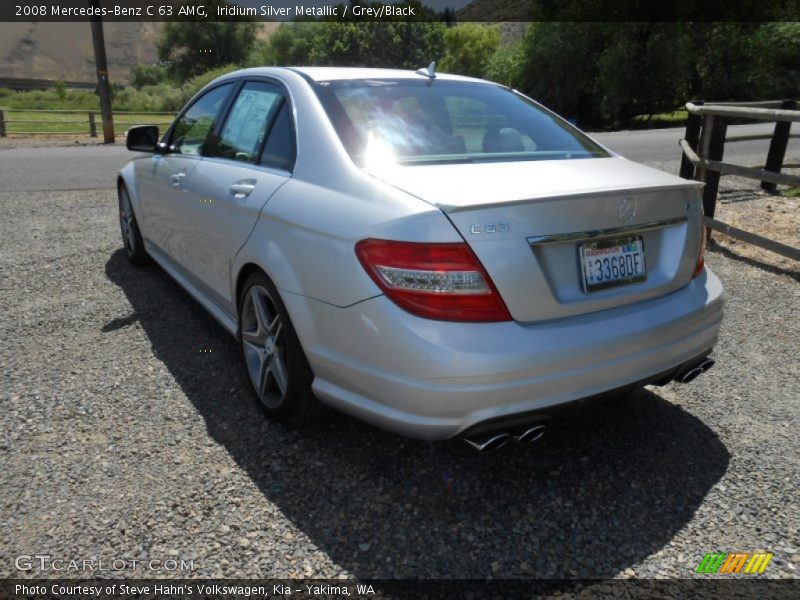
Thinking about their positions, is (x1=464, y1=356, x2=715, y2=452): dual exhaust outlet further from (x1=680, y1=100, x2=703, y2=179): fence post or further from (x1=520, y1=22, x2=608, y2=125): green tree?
(x1=520, y1=22, x2=608, y2=125): green tree

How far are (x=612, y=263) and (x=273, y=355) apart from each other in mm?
1563

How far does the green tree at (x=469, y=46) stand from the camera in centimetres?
6669

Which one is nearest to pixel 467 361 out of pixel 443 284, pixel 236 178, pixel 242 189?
pixel 443 284

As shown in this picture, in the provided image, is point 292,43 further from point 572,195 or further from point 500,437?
point 500,437

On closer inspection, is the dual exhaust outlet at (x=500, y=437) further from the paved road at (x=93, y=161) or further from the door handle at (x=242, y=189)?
the paved road at (x=93, y=161)

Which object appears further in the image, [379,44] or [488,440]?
[379,44]

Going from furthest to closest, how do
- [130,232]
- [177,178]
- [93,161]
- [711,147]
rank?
[93,161]
[711,147]
[130,232]
[177,178]

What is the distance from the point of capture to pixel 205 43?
95.6m

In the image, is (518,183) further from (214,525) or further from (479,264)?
(214,525)

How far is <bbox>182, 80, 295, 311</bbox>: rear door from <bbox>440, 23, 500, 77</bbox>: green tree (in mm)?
66303

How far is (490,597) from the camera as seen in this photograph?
213cm

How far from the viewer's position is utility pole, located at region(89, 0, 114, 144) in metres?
19.6

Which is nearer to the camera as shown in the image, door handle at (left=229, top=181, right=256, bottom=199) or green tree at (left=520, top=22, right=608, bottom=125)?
door handle at (left=229, top=181, right=256, bottom=199)

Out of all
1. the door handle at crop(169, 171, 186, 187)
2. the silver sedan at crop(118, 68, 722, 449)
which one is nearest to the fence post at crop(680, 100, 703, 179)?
the silver sedan at crop(118, 68, 722, 449)
